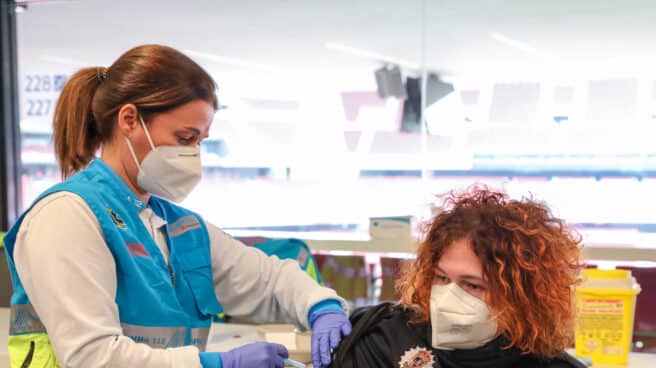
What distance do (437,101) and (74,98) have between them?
289 cm

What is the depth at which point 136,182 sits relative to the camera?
5.06ft

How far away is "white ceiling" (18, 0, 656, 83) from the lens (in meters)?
3.83

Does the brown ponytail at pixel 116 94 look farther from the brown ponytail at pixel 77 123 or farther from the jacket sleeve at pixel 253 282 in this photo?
the jacket sleeve at pixel 253 282

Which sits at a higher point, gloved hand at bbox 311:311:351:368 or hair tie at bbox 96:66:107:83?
hair tie at bbox 96:66:107:83

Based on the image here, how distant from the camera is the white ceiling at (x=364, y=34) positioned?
3834 millimetres

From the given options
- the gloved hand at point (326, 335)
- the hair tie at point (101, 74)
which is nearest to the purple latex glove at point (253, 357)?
the gloved hand at point (326, 335)

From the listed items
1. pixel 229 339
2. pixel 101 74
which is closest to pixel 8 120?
pixel 229 339

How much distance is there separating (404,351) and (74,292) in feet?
2.39

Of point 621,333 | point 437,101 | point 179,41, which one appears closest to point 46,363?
point 621,333

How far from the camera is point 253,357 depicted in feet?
4.62

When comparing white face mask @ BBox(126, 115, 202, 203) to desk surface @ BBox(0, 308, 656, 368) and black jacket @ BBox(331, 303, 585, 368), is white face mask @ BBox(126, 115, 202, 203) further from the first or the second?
desk surface @ BBox(0, 308, 656, 368)

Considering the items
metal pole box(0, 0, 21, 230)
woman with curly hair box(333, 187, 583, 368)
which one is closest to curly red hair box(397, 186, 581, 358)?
woman with curly hair box(333, 187, 583, 368)

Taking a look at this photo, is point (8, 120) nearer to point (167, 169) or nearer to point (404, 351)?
point (167, 169)

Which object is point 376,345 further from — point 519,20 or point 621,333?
point 519,20
